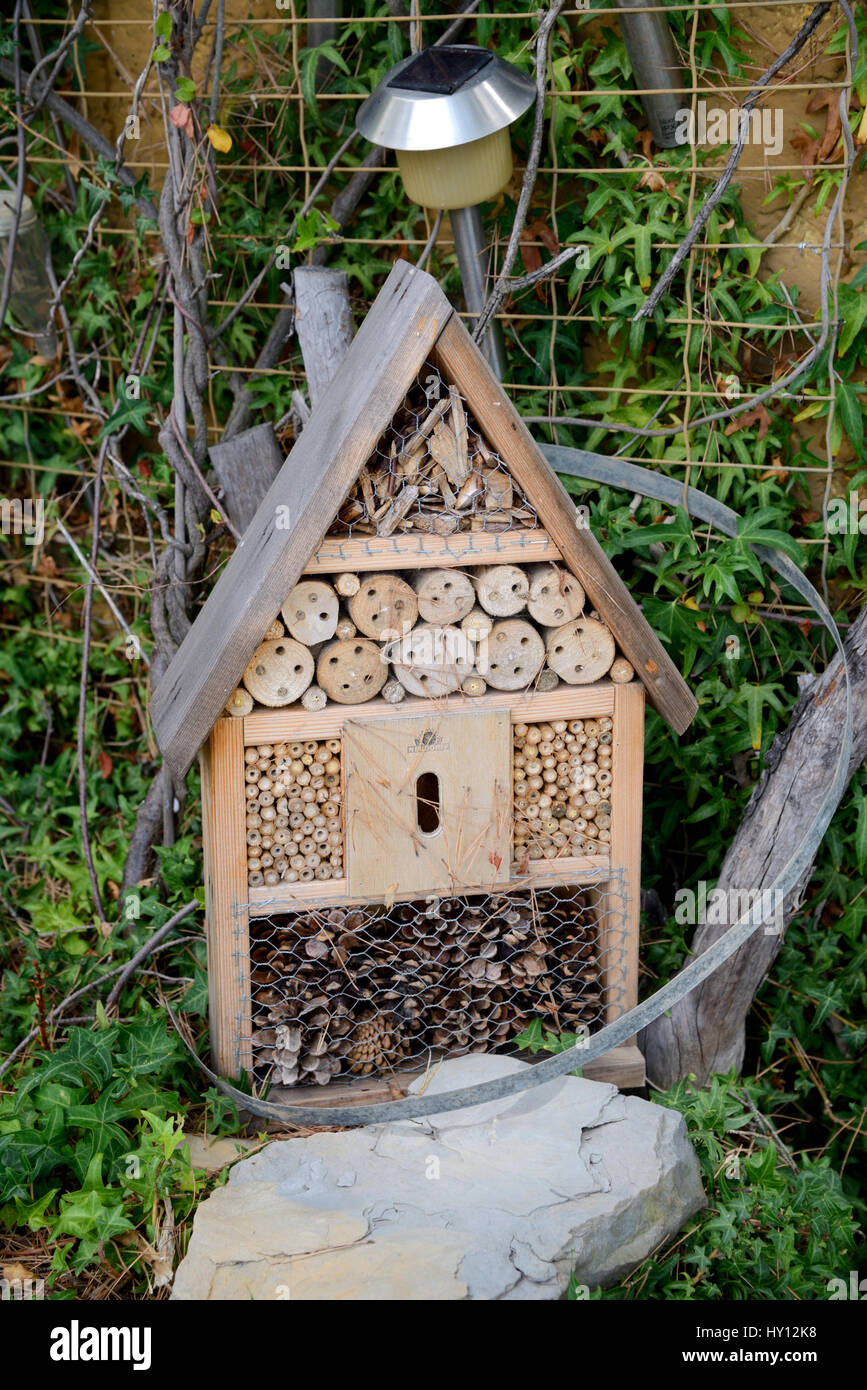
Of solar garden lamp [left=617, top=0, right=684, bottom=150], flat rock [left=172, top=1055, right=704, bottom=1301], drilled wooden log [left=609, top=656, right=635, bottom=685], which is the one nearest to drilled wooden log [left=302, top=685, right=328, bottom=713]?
drilled wooden log [left=609, top=656, right=635, bottom=685]

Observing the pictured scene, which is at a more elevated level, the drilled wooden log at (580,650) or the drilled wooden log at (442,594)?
the drilled wooden log at (442,594)

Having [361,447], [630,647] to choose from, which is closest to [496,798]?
[630,647]

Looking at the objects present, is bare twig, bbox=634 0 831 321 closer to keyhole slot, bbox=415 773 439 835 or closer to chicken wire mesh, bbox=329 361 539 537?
chicken wire mesh, bbox=329 361 539 537

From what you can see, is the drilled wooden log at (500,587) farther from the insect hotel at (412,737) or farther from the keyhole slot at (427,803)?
the keyhole slot at (427,803)

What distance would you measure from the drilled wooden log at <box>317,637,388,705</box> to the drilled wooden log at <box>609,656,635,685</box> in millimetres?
532

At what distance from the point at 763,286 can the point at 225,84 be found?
181 cm

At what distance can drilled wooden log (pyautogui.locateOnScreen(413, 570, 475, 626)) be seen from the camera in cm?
277

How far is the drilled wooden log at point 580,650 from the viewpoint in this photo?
288 centimetres

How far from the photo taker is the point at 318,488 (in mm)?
2596

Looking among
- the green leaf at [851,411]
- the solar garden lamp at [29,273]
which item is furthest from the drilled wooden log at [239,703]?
the solar garden lamp at [29,273]

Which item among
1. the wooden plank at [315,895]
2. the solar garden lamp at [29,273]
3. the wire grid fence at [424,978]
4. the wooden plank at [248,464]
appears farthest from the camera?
the solar garden lamp at [29,273]

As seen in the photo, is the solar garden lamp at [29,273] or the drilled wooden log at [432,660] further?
the solar garden lamp at [29,273]

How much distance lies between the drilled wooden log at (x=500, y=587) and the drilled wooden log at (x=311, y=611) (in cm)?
32

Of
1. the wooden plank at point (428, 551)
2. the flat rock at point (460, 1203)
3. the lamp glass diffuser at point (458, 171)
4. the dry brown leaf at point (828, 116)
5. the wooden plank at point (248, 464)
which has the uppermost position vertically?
the dry brown leaf at point (828, 116)
